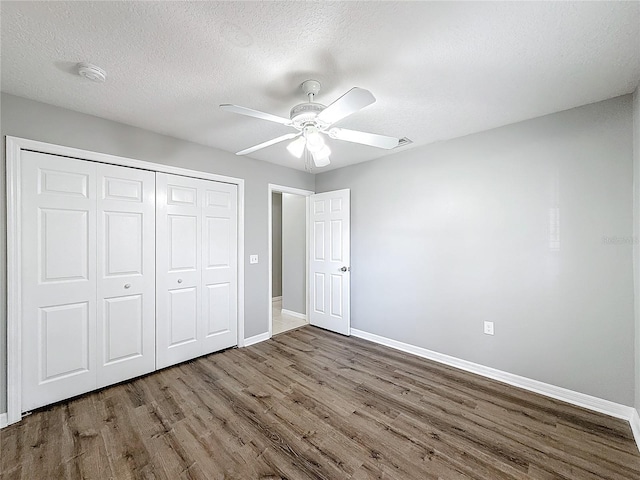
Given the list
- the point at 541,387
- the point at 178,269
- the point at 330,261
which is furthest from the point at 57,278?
the point at 541,387

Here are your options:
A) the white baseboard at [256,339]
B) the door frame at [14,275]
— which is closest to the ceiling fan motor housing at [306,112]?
the door frame at [14,275]

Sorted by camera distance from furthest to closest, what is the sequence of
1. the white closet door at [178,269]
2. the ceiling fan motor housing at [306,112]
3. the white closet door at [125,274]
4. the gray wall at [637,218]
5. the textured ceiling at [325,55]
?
the white closet door at [178,269], the white closet door at [125,274], the gray wall at [637,218], the ceiling fan motor housing at [306,112], the textured ceiling at [325,55]

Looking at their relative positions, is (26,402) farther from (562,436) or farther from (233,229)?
(562,436)

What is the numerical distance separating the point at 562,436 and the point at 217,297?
331 centimetres

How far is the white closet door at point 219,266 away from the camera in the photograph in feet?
10.2

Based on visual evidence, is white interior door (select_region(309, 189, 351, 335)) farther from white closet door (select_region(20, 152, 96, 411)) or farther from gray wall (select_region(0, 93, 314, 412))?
white closet door (select_region(20, 152, 96, 411))

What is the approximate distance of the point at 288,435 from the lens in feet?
6.10

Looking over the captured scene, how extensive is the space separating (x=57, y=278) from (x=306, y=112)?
242 centimetres

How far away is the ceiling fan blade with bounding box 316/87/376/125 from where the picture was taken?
1351mm

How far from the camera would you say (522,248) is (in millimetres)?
Answer: 2465

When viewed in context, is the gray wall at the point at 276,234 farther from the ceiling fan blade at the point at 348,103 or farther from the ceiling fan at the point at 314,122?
the ceiling fan blade at the point at 348,103

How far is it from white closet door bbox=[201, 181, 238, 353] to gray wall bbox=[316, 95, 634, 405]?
188cm

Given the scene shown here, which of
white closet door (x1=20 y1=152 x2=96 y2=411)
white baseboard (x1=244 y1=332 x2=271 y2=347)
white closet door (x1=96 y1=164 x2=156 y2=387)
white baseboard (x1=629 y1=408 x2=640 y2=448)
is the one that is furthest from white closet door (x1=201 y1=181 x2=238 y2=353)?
white baseboard (x1=629 y1=408 x2=640 y2=448)

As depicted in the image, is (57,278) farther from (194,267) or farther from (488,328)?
(488,328)
